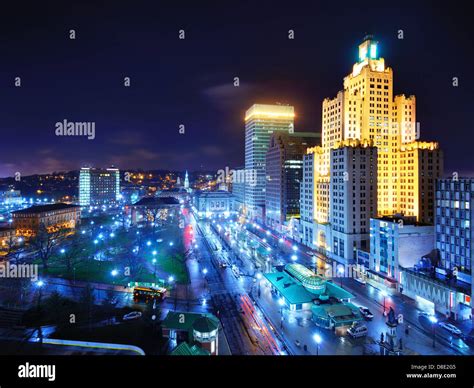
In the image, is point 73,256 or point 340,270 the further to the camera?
point 73,256

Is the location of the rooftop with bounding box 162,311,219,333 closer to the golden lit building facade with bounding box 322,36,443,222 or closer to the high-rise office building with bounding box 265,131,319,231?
the golden lit building facade with bounding box 322,36,443,222

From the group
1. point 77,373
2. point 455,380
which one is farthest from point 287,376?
point 77,373

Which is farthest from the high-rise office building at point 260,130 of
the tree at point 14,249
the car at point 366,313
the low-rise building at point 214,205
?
the car at point 366,313

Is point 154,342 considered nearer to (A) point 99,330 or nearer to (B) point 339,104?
(A) point 99,330

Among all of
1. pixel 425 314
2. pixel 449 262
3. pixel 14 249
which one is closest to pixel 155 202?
pixel 14 249

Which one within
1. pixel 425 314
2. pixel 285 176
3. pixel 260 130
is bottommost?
pixel 425 314

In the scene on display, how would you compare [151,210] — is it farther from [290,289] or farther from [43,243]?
[290,289]
